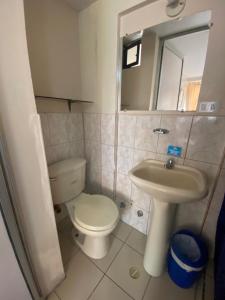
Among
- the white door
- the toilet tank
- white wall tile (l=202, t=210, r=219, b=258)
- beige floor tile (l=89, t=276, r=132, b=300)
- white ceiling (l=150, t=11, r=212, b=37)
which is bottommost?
beige floor tile (l=89, t=276, r=132, b=300)

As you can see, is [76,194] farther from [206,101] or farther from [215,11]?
[215,11]

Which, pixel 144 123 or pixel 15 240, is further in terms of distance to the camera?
pixel 144 123

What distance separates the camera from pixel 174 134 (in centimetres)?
105

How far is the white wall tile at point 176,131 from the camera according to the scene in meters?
1.00

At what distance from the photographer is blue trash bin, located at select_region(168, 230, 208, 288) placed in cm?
96

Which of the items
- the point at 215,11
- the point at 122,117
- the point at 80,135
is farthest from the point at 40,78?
the point at 215,11

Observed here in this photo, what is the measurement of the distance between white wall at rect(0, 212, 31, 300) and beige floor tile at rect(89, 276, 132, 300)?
0.49 meters

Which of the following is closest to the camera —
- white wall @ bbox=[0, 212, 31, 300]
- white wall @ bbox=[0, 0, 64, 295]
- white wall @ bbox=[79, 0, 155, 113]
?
white wall @ bbox=[0, 0, 64, 295]

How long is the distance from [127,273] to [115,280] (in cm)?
11

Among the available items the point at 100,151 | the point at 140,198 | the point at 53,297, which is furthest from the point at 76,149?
the point at 53,297

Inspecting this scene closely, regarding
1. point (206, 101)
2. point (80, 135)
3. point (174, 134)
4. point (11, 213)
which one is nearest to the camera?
point (11, 213)

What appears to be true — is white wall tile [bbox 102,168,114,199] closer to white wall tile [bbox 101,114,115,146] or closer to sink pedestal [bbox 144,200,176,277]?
white wall tile [bbox 101,114,115,146]

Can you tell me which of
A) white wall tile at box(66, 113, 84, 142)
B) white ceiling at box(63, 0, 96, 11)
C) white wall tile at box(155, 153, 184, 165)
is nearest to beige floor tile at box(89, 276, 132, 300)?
white wall tile at box(155, 153, 184, 165)

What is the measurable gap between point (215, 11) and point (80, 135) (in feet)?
4.48
